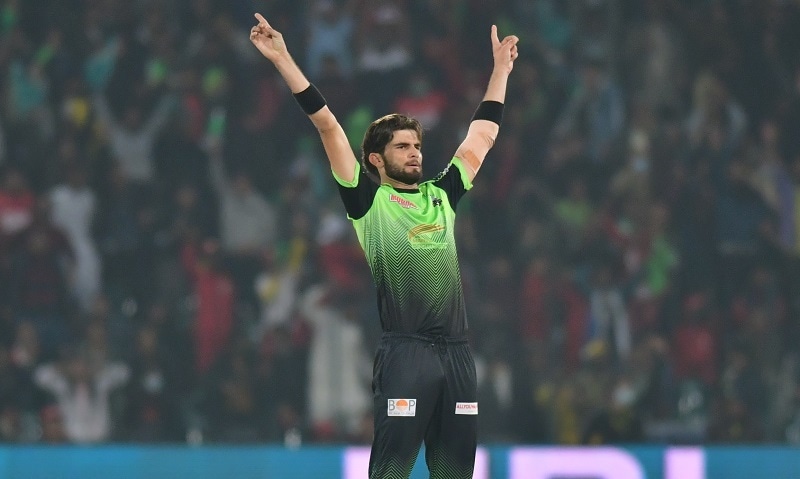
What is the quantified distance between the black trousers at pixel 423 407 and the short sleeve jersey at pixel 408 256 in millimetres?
84

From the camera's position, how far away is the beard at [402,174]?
539 centimetres

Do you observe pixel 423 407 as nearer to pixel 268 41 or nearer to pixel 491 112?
pixel 491 112

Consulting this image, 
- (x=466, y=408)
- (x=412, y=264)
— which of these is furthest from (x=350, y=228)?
(x=466, y=408)

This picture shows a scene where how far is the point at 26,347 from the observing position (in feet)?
39.5

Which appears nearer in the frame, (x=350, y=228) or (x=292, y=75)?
(x=292, y=75)

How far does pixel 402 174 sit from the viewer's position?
539 cm

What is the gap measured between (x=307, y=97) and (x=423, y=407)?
1299 mm

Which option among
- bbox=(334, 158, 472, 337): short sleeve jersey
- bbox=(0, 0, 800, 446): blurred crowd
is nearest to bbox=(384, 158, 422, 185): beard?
bbox=(334, 158, 472, 337): short sleeve jersey

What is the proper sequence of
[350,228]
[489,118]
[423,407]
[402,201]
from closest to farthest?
[423,407]
[402,201]
[489,118]
[350,228]

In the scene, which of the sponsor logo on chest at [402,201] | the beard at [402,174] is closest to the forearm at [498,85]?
the beard at [402,174]

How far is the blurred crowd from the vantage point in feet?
39.3

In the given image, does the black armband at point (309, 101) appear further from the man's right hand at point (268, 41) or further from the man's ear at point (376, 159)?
the man's ear at point (376, 159)

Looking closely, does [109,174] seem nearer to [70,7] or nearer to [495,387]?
[70,7]

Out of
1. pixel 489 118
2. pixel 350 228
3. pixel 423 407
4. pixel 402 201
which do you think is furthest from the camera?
pixel 350 228
